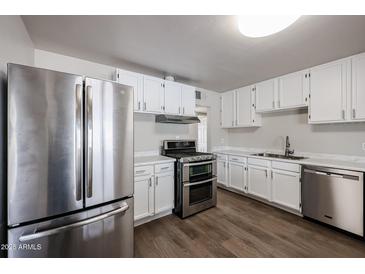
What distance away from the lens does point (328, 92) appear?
2.37m

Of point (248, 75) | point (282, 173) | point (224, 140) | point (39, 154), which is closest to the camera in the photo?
point (39, 154)

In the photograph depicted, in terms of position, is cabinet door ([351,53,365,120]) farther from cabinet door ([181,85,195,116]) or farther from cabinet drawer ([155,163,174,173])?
cabinet drawer ([155,163,174,173])

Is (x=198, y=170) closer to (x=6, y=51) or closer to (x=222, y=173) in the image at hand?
(x=222, y=173)

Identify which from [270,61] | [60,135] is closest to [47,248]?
[60,135]

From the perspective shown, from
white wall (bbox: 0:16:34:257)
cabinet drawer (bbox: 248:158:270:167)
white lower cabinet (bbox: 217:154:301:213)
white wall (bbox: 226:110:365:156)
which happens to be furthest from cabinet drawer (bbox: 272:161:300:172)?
white wall (bbox: 0:16:34:257)

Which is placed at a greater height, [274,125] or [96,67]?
[96,67]

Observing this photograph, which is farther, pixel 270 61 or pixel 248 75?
pixel 248 75

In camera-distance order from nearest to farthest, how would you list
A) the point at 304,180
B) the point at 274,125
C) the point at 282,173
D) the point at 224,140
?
1. the point at 304,180
2. the point at 282,173
3. the point at 274,125
4. the point at 224,140

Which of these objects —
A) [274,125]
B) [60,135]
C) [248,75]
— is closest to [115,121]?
[60,135]

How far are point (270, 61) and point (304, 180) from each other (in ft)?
5.99

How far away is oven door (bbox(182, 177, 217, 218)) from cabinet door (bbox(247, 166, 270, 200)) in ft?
2.61

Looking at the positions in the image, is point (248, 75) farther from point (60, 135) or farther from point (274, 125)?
point (60, 135)

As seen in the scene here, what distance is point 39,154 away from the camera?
3.50ft
